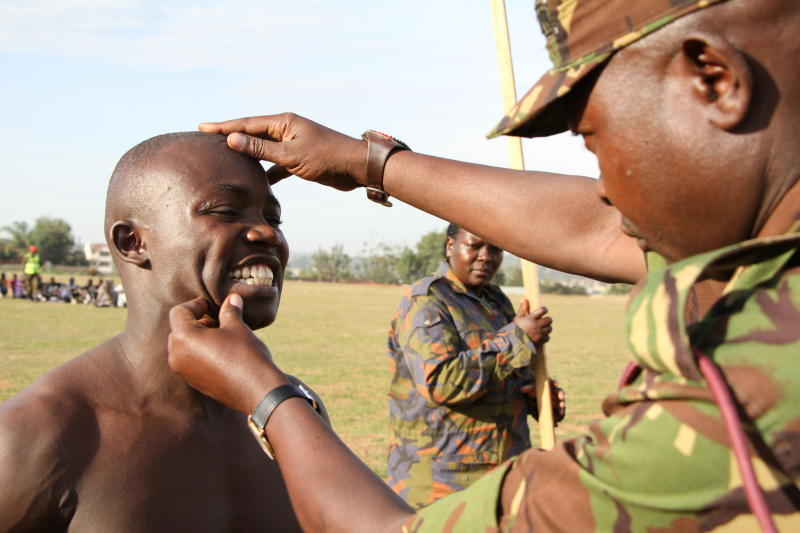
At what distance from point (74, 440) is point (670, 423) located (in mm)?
2014

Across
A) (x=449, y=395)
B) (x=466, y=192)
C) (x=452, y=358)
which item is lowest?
(x=449, y=395)

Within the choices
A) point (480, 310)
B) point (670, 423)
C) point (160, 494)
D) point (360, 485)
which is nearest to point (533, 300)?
point (480, 310)

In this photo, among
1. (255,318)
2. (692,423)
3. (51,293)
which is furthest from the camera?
(51,293)

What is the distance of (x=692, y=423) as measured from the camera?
1.55m

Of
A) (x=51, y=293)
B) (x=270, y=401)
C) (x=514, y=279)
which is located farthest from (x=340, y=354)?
(x=514, y=279)

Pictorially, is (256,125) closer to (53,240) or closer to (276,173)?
(276,173)

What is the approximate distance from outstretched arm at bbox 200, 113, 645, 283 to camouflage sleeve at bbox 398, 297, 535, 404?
2601 mm

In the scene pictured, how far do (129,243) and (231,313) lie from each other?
0.90 metres

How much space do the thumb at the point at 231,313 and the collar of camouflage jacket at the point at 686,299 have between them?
135 cm

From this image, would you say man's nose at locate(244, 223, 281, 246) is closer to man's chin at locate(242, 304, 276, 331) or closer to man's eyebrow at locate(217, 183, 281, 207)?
man's eyebrow at locate(217, 183, 281, 207)

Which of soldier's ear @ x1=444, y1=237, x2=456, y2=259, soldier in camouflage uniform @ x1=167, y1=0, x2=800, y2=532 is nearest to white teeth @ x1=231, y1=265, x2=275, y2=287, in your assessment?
soldier in camouflage uniform @ x1=167, y1=0, x2=800, y2=532

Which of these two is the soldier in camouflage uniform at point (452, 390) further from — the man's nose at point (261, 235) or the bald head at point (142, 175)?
the bald head at point (142, 175)

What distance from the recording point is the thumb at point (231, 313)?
2589 millimetres

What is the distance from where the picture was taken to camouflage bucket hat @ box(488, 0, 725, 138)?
169 cm
